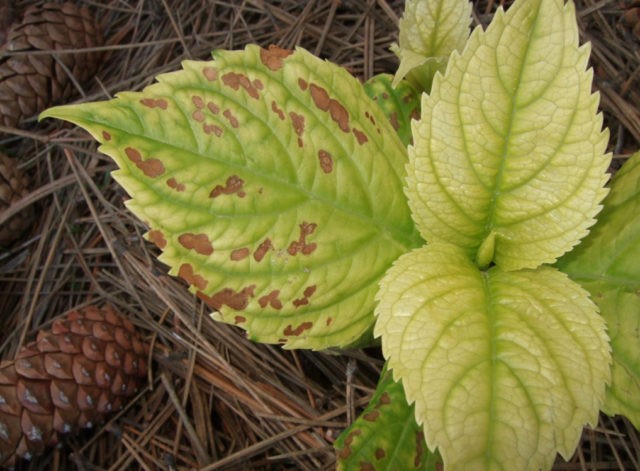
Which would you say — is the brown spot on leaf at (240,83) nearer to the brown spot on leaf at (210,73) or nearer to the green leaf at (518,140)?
the brown spot on leaf at (210,73)

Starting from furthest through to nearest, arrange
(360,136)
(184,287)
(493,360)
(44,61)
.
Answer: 1. (44,61)
2. (184,287)
3. (360,136)
4. (493,360)

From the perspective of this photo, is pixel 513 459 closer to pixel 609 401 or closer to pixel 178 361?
pixel 609 401

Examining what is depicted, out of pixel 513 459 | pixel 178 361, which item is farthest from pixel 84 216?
pixel 513 459

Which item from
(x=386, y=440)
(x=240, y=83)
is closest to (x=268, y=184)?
(x=240, y=83)

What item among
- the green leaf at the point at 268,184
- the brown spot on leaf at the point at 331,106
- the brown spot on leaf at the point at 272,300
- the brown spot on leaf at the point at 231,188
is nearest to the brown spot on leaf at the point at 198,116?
the green leaf at the point at 268,184

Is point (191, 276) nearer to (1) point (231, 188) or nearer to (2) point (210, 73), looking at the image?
(1) point (231, 188)
